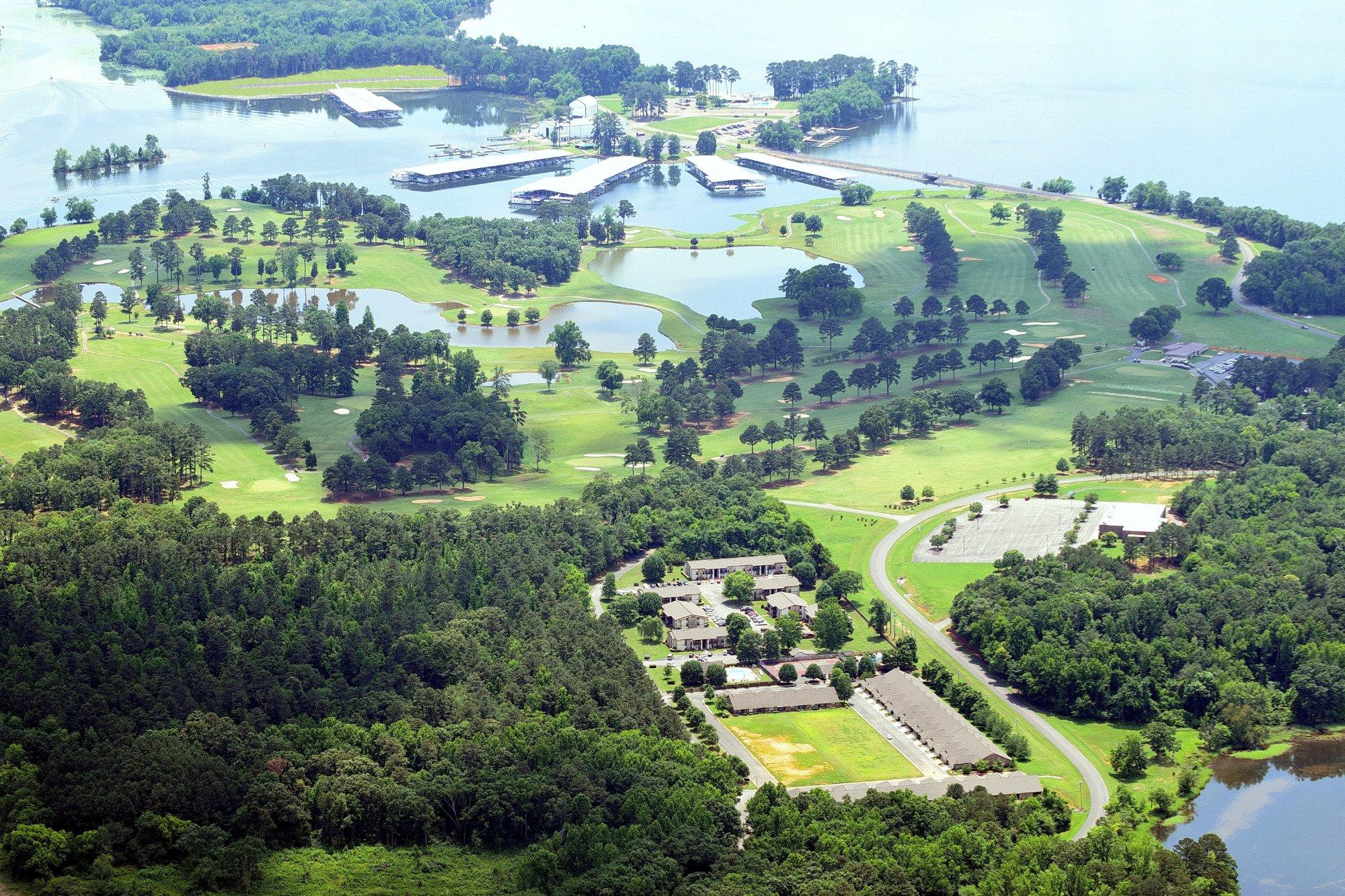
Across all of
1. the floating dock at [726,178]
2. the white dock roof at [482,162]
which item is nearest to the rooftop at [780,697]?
the floating dock at [726,178]

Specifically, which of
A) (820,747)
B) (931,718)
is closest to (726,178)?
(931,718)

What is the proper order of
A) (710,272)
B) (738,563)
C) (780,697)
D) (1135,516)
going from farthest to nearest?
(710,272)
(1135,516)
(738,563)
(780,697)

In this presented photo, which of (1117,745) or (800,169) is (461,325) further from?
(1117,745)

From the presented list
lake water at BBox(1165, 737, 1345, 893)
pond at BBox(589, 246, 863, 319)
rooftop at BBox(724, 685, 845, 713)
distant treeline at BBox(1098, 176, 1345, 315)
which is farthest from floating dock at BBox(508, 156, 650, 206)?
lake water at BBox(1165, 737, 1345, 893)

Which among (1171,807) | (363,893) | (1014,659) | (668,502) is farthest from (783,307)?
(363,893)

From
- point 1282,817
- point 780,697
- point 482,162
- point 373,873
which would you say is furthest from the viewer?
point 482,162

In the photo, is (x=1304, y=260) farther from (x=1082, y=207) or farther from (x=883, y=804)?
(x=883, y=804)
